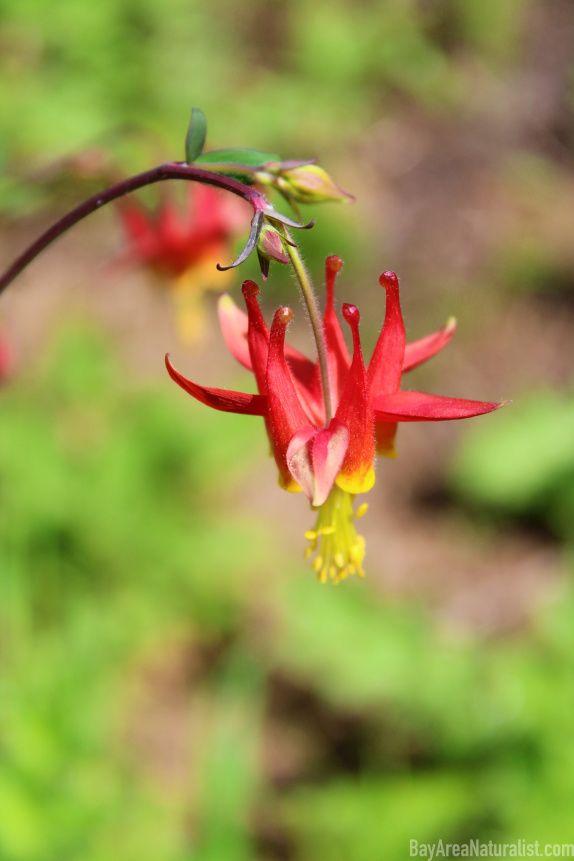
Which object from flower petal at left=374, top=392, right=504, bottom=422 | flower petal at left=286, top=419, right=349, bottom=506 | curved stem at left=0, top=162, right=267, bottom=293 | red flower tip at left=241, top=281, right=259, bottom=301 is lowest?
flower petal at left=286, top=419, right=349, bottom=506

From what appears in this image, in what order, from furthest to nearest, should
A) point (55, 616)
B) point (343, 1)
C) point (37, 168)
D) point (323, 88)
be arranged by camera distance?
point (343, 1)
point (323, 88)
point (55, 616)
point (37, 168)

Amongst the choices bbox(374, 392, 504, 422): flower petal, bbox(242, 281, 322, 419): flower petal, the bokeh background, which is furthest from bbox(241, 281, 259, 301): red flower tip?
the bokeh background

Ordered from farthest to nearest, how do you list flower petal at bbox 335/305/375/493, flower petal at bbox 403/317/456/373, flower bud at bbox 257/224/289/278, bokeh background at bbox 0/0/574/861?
1. bokeh background at bbox 0/0/574/861
2. flower petal at bbox 403/317/456/373
3. flower petal at bbox 335/305/375/493
4. flower bud at bbox 257/224/289/278

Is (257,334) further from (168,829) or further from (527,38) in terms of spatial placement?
(527,38)

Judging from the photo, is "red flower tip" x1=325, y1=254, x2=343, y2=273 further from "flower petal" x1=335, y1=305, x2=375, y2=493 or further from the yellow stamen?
the yellow stamen

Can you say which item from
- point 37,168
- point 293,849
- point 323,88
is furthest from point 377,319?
point 37,168

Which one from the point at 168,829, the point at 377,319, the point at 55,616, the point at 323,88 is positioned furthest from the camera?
the point at 323,88

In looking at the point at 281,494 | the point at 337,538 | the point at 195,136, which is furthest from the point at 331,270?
the point at 281,494

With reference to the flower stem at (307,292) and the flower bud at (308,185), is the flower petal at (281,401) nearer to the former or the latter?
the flower stem at (307,292)
